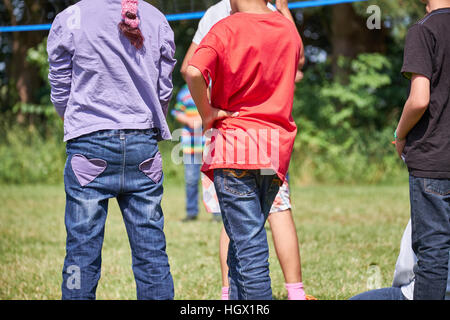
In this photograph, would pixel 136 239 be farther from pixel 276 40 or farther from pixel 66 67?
pixel 276 40

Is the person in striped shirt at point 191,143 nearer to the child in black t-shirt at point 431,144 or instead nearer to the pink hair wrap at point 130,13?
the pink hair wrap at point 130,13

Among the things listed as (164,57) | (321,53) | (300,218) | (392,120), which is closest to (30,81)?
(321,53)

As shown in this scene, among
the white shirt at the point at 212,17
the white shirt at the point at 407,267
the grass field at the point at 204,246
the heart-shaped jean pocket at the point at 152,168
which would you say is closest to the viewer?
the heart-shaped jean pocket at the point at 152,168

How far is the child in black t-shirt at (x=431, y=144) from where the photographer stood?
283 centimetres

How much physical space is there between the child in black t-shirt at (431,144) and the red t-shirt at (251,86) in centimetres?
56

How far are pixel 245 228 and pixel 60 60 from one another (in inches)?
46.0

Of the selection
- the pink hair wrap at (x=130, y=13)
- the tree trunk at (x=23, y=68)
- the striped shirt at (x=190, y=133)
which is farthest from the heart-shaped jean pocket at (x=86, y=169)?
the tree trunk at (x=23, y=68)

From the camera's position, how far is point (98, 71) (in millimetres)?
2916

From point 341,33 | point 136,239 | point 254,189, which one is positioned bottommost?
point 136,239

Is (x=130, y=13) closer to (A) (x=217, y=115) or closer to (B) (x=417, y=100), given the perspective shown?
(A) (x=217, y=115)

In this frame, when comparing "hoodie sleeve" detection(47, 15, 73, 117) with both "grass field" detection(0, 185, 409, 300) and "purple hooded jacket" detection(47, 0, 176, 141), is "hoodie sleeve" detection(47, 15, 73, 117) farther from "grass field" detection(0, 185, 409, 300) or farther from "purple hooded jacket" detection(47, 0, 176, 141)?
"grass field" detection(0, 185, 409, 300)

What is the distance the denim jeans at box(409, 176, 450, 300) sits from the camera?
285 cm

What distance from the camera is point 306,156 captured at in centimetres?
1260

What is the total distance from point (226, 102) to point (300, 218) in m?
4.80
